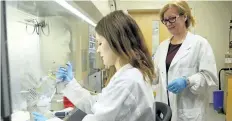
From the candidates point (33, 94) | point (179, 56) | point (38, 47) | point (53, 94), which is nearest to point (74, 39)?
point (38, 47)

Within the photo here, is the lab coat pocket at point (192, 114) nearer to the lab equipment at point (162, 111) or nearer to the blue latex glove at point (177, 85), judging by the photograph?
the blue latex glove at point (177, 85)

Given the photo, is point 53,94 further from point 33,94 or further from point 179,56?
point 179,56

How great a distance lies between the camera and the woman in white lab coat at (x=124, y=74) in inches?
36.7

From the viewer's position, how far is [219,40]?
5062 mm

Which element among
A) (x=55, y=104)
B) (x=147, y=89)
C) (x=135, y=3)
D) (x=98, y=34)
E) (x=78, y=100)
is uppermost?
(x=135, y=3)

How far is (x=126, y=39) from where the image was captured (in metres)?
1.02

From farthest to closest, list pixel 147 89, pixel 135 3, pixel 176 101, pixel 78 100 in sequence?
1. pixel 135 3
2. pixel 176 101
3. pixel 78 100
4. pixel 147 89

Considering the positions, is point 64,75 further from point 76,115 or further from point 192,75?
point 192,75

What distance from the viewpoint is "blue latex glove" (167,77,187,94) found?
5.04 feet

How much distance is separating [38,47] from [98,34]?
139 centimetres

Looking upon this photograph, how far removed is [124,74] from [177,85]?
26.2 inches

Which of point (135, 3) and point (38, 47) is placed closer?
point (38, 47)

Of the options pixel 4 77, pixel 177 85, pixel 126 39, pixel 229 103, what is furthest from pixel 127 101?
pixel 229 103

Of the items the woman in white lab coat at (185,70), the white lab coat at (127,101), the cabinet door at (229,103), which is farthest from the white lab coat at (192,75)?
the cabinet door at (229,103)
